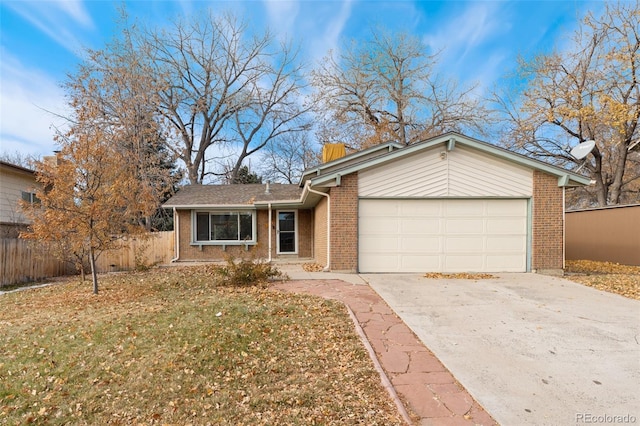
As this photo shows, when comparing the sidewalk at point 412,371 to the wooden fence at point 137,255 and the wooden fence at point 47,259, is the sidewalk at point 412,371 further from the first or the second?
the wooden fence at point 137,255

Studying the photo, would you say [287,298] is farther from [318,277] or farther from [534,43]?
[534,43]

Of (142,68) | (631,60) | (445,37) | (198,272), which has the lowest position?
(198,272)

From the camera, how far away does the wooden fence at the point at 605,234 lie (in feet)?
40.1

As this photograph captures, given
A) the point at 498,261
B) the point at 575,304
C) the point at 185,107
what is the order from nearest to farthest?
the point at 575,304 → the point at 498,261 → the point at 185,107

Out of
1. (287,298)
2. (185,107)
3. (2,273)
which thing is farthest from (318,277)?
(185,107)

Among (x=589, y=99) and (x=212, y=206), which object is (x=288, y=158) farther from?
(x=589, y=99)

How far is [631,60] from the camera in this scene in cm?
1505

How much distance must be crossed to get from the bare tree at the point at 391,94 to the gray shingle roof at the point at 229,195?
894 cm

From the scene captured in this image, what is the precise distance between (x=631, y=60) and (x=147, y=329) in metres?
21.1

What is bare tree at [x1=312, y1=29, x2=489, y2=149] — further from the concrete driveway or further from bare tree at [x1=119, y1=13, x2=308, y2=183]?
the concrete driveway

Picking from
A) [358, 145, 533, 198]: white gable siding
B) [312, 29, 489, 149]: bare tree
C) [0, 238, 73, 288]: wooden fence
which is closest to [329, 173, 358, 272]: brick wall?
[358, 145, 533, 198]: white gable siding

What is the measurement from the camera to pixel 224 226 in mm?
14672

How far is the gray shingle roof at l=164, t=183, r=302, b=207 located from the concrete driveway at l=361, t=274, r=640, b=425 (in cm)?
848

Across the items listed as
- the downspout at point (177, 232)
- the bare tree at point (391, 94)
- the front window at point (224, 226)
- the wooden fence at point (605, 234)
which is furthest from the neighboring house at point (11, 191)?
the wooden fence at point (605, 234)
